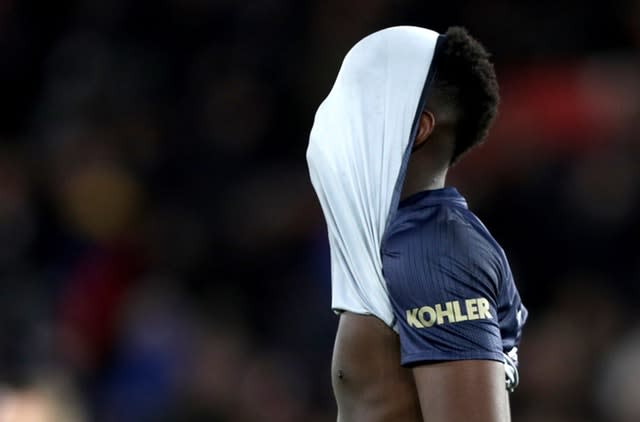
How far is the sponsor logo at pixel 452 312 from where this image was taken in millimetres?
2314

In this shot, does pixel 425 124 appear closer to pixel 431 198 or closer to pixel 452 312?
pixel 431 198

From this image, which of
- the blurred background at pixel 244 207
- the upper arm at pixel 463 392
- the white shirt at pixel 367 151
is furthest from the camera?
the blurred background at pixel 244 207

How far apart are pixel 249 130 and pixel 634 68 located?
258 cm

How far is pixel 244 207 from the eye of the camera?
787 cm

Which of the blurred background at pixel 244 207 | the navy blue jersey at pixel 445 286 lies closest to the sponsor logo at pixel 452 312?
the navy blue jersey at pixel 445 286

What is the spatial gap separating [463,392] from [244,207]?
223 inches

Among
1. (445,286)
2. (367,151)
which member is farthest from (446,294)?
(367,151)

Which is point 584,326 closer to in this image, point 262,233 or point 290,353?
point 290,353

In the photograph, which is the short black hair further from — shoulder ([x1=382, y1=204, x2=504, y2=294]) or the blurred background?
the blurred background

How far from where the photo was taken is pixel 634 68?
7449 mm

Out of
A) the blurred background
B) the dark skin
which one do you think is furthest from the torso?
the blurred background

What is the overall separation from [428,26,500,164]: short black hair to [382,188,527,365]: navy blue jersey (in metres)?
0.23

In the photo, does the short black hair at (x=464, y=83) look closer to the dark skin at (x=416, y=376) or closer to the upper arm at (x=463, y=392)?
the dark skin at (x=416, y=376)

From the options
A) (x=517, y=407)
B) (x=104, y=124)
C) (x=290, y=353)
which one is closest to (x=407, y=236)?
(x=517, y=407)
